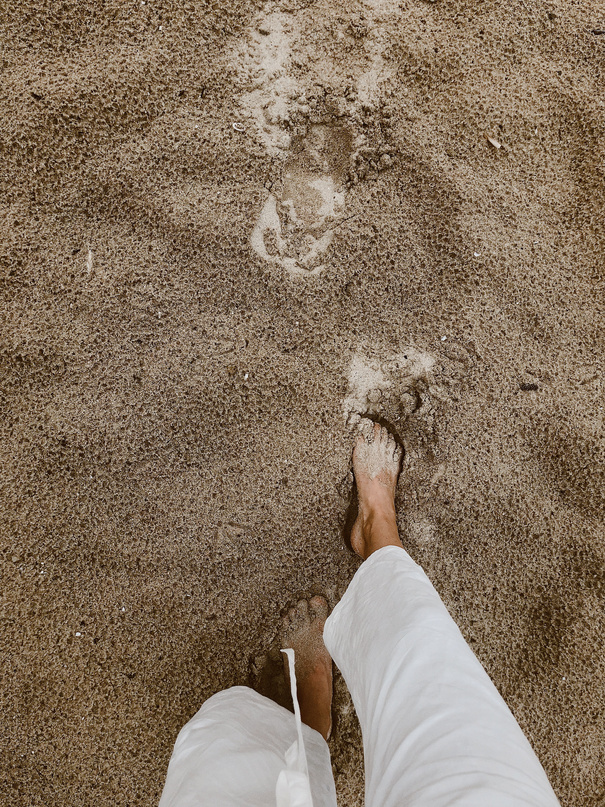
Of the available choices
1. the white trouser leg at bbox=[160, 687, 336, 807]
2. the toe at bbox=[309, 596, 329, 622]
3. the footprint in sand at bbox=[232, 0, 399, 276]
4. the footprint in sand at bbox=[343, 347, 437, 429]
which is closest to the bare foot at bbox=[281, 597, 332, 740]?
the toe at bbox=[309, 596, 329, 622]

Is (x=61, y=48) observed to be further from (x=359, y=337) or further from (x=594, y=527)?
(x=594, y=527)

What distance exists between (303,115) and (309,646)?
3.96ft

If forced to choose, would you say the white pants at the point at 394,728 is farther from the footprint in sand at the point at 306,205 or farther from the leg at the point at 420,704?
the footprint in sand at the point at 306,205

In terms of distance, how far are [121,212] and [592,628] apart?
4.71 feet

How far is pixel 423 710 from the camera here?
74cm

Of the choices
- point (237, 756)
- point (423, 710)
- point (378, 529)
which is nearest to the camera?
point (423, 710)

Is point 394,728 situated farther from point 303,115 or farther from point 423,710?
point 303,115

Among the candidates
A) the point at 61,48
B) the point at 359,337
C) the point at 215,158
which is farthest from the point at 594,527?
the point at 61,48

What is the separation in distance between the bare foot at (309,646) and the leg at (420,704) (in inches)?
6.6

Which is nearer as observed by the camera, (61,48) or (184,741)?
(184,741)

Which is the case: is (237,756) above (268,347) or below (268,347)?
below

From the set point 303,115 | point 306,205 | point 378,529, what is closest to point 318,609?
point 378,529

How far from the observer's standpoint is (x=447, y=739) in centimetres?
69

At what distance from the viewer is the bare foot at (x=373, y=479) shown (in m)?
1.14
